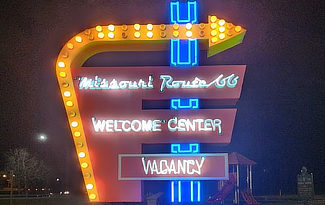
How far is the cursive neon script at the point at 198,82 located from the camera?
1044cm

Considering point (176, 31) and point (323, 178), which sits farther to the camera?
point (323, 178)

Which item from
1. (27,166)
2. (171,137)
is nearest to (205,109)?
(171,137)

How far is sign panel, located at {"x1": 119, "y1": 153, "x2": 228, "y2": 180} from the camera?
10.2 metres

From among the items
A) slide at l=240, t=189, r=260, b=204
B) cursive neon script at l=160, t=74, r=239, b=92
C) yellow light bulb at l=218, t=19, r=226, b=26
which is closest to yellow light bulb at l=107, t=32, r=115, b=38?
cursive neon script at l=160, t=74, r=239, b=92

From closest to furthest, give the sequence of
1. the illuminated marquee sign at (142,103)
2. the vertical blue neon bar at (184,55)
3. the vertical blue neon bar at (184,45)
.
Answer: the illuminated marquee sign at (142,103) → the vertical blue neon bar at (184,55) → the vertical blue neon bar at (184,45)

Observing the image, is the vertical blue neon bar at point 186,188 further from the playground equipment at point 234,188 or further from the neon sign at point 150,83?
the playground equipment at point 234,188

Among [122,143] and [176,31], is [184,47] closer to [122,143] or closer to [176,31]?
[176,31]

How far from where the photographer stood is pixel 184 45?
35.7ft

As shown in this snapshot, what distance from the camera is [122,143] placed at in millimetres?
10617

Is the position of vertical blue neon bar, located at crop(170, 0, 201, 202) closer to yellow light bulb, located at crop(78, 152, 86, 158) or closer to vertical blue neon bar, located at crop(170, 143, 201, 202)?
vertical blue neon bar, located at crop(170, 143, 201, 202)

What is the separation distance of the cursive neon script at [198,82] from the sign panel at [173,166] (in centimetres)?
172

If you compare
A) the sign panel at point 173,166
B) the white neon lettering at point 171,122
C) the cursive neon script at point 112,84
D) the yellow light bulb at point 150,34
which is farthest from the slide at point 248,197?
the yellow light bulb at point 150,34

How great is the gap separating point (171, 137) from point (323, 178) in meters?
27.2

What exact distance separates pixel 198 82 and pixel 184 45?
1.06 m
